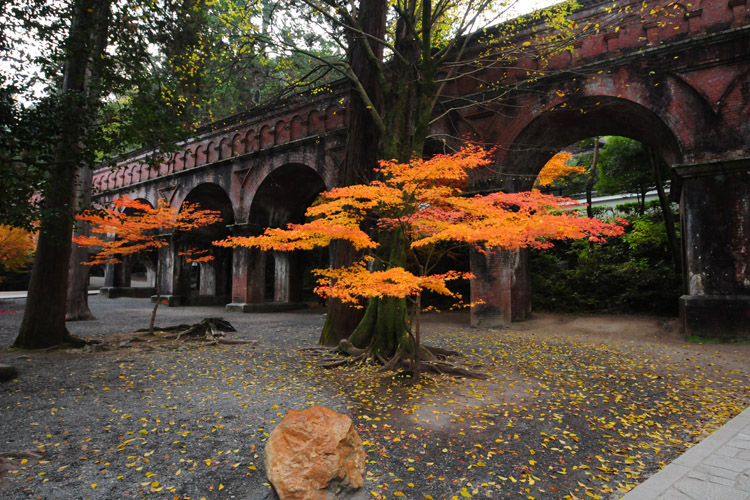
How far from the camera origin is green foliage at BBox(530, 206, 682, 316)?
1309 centimetres

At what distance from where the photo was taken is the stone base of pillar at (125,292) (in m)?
24.0

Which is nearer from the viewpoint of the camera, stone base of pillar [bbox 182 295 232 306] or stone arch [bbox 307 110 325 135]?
stone arch [bbox 307 110 325 135]

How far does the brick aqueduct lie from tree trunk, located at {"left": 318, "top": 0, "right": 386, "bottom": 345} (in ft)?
8.10

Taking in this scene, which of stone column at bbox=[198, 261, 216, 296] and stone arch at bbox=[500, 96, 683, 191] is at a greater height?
stone arch at bbox=[500, 96, 683, 191]

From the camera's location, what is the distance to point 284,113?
16.5 metres

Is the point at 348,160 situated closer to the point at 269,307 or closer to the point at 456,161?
the point at 456,161

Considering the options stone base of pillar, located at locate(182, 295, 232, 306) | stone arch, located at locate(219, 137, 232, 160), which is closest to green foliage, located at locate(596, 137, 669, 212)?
stone arch, located at locate(219, 137, 232, 160)

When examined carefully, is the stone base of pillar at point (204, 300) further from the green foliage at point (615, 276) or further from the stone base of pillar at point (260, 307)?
the green foliage at point (615, 276)

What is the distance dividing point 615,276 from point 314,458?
565 inches

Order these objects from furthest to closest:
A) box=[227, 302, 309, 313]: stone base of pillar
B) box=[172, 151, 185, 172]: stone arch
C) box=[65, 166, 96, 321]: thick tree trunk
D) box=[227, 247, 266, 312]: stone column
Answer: box=[172, 151, 185, 172]: stone arch
box=[227, 247, 266, 312]: stone column
box=[227, 302, 309, 313]: stone base of pillar
box=[65, 166, 96, 321]: thick tree trunk

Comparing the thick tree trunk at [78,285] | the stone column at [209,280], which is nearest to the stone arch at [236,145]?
the thick tree trunk at [78,285]

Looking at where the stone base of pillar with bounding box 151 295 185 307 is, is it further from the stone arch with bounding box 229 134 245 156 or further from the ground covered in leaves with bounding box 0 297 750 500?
the ground covered in leaves with bounding box 0 297 750 500

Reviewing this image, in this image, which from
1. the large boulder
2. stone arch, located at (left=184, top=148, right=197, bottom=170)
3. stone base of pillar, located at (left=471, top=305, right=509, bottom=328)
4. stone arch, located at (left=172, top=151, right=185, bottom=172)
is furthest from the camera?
stone arch, located at (left=172, top=151, right=185, bottom=172)

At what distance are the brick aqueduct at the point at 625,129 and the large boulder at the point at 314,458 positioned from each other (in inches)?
222
